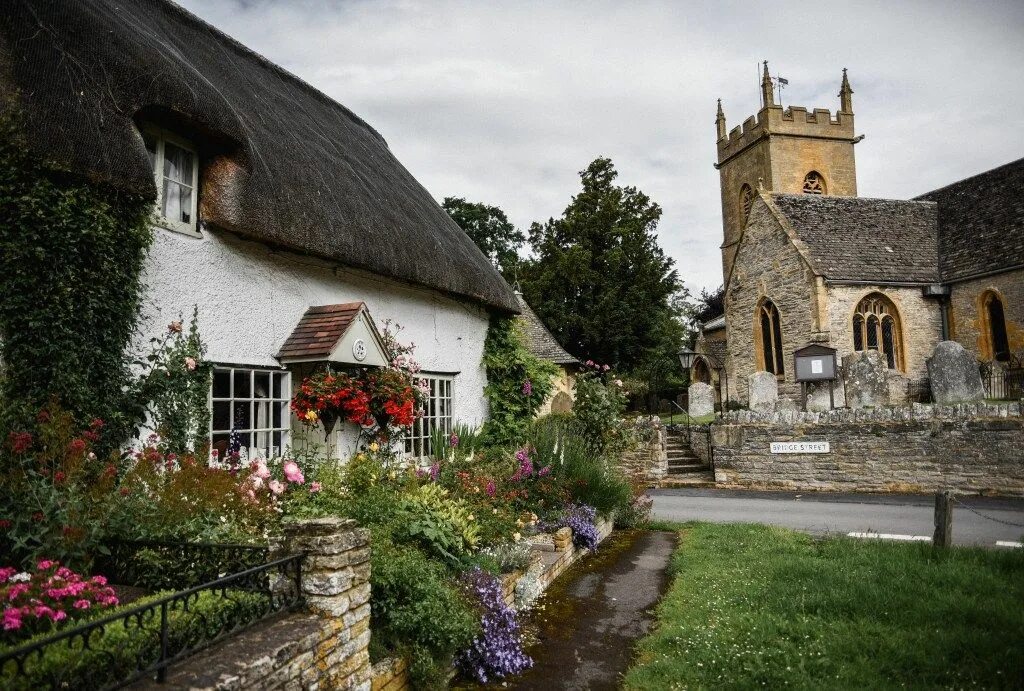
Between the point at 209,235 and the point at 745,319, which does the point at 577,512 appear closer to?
the point at 209,235

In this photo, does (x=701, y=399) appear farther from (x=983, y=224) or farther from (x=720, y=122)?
(x=720, y=122)

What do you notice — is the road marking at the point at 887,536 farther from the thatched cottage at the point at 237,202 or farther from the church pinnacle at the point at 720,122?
the church pinnacle at the point at 720,122

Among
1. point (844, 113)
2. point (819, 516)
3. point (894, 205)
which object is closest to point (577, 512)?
point (819, 516)

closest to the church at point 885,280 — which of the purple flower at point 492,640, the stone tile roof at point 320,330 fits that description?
the stone tile roof at point 320,330

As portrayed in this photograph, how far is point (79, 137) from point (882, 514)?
12.2m

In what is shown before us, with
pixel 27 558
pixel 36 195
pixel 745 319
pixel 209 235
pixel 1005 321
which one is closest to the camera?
pixel 27 558

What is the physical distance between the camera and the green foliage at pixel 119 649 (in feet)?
8.15

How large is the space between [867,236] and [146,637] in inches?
944

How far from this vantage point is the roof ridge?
903cm

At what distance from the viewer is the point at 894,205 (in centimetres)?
2298

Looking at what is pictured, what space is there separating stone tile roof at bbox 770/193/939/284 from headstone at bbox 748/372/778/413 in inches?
178

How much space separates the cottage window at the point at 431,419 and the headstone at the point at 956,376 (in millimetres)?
14065

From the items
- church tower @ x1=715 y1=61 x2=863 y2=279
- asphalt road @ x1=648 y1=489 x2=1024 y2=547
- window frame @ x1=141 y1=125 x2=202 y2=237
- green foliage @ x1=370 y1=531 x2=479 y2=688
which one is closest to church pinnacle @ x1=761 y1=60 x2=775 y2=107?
church tower @ x1=715 y1=61 x2=863 y2=279

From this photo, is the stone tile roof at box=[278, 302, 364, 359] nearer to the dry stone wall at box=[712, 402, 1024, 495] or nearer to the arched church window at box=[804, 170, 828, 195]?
the dry stone wall at box=[712, 402, 1024, 495]
